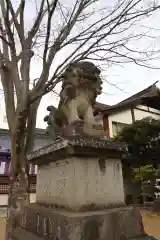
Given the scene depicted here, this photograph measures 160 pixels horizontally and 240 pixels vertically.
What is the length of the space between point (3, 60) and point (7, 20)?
869 mm

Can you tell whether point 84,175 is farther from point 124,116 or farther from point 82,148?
point 124,116

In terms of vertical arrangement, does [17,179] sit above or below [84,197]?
above

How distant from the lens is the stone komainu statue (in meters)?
2.99

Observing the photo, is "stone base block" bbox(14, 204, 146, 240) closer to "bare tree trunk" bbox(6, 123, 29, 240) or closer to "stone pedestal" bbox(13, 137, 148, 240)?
"stone pedestal" bbox(13, 137, 148, 240)

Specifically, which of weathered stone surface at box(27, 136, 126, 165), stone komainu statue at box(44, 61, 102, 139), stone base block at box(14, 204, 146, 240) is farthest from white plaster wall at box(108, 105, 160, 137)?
stone base block at box(14, 204, 146, 240)

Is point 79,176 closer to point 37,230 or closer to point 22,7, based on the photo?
point 37,230

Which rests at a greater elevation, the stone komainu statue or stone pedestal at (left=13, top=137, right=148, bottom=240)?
the stone komainu statue

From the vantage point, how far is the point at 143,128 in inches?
436

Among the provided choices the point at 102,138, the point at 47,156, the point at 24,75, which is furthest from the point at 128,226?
the point at 24,75

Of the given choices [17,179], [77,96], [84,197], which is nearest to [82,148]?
[84,197]

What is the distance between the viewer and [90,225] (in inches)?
81.7

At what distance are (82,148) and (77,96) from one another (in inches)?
35.8

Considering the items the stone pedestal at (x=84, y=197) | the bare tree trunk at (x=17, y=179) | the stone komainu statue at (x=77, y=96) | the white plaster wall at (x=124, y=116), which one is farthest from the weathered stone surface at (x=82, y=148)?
the white plaster wall at (x=124, y=116)

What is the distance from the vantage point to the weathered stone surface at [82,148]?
2.36 meters
